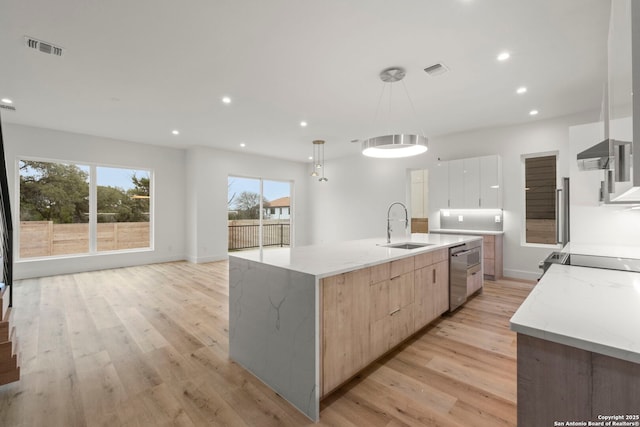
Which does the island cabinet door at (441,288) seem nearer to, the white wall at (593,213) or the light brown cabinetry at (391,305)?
the light brown cabinetry at (391,305)

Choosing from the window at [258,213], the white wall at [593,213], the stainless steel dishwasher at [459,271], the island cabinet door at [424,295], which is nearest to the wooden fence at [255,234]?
the window at [258,213]

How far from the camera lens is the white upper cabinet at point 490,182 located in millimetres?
5082

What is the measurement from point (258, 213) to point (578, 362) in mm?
7586

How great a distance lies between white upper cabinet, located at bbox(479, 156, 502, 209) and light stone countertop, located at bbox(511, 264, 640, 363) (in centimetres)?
394

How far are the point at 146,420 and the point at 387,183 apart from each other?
6298 mm

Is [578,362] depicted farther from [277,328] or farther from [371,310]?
[277,328]

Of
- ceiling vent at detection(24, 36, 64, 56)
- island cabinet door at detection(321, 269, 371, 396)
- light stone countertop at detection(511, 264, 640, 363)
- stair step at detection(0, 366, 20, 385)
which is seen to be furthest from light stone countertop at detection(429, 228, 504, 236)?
ceiling vent at detection(24, 36, 64, 56)

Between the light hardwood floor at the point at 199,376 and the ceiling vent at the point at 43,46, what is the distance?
2817 millimetres

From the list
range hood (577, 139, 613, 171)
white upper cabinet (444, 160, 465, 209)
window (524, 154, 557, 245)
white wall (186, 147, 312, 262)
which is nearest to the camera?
range hood (577, 139, 613, 171)

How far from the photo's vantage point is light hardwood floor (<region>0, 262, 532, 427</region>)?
5.67ft

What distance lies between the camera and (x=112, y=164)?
602 cm

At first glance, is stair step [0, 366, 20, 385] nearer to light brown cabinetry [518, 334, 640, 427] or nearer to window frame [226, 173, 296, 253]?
light brown cabinetry [518, 334, 640, 427]

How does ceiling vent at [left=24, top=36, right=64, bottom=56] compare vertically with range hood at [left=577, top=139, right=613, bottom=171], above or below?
above

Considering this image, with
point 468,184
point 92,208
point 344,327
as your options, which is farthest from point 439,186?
point 92,208
